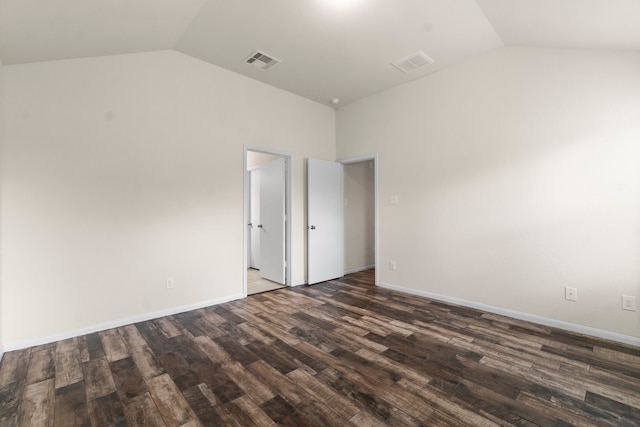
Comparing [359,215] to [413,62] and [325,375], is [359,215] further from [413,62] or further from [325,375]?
[325,375]

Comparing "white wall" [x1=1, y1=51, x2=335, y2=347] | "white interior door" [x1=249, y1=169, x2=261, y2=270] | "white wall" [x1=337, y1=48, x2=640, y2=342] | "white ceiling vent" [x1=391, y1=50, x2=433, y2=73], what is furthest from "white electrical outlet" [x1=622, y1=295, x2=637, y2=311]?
"white interior door" [x1=249, y1=169, x2=261, y2=270]

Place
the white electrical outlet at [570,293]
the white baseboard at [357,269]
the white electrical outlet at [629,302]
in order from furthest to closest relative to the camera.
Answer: the white baseboard at [357,269]
the white electrical outlet at [570,293]
the white electrical outlet at [629,302]

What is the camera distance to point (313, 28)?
285cm

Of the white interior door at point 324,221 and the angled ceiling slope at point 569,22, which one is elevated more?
the angled ceiling slope at point 569,22

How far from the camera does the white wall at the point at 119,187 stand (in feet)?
8.25

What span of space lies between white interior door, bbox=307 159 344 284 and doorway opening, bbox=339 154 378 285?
13.1 inches

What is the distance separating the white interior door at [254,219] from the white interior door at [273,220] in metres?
0.76

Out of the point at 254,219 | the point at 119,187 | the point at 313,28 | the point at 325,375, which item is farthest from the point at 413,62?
the point at 254,219

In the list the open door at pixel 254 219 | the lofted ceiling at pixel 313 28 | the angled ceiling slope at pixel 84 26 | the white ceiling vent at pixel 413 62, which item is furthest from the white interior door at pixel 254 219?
the white ceiling vent at pixel 413 62

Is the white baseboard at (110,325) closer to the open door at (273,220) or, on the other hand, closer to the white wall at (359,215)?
the open door at (273,220)

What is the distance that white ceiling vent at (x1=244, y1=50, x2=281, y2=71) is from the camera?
11.1 ft

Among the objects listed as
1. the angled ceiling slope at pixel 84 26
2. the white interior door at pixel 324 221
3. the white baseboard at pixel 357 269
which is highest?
the angled ceiling slope at pixel 84 26

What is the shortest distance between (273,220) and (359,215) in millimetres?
1777

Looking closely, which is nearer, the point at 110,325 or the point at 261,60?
the point at 110,325
